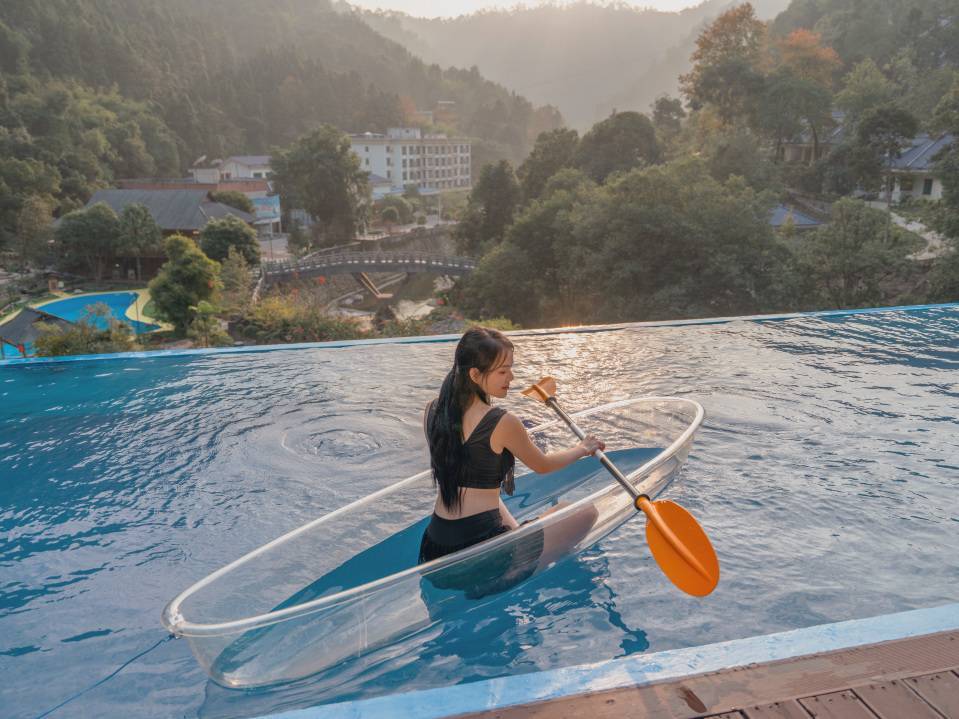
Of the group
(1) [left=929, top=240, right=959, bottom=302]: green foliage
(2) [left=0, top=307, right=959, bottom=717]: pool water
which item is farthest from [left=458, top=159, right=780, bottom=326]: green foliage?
(2) [left=0, top=307, right=959, bottom=717]: pool water

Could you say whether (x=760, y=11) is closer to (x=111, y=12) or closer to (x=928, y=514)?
(x=111, y=12)

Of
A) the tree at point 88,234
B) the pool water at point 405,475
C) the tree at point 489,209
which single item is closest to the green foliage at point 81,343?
the pool water at point 405,475

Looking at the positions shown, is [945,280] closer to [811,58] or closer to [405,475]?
[405,475]

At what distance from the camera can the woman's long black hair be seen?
285 centimetres

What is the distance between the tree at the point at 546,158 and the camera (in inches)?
1276

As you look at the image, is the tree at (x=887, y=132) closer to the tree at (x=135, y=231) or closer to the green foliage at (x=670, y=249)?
the green foliage at (x=670, y=249)

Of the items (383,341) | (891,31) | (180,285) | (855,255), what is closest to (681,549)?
(383,341)

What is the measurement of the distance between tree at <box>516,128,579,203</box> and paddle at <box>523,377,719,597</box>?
30.2m

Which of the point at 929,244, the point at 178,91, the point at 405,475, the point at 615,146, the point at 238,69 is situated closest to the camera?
the point at 405,475

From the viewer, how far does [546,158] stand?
107 feet

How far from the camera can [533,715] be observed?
2.34 meters

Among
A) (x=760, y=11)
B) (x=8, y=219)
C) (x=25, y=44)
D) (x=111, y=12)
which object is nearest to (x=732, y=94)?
(x=8, y=219)

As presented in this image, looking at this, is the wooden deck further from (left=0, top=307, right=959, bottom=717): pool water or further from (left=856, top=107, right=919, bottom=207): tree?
(left=856, top=107, right=919, bottom=207): tree

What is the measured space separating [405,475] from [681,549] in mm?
2286
